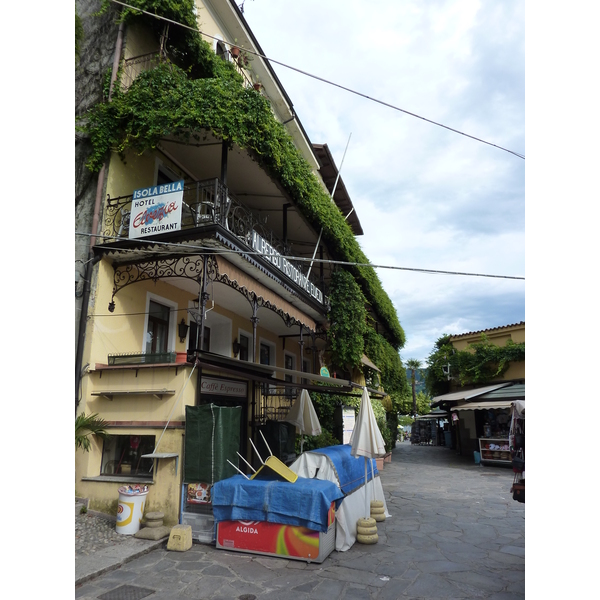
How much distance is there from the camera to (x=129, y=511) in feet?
23.9

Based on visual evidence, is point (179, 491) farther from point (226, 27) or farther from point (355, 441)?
point (226, 27)

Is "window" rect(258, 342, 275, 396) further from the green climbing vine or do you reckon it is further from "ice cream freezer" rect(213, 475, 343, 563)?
"ice cream freezer" rect(213, 475, 343, 563)

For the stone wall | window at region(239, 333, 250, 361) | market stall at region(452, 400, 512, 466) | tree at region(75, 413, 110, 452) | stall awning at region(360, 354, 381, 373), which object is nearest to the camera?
tree at region(75, 413, 110, 452)

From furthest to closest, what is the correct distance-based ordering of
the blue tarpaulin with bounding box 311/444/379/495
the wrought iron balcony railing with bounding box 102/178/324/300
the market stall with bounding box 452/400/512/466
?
the market stall with bounding box 452/400/512/466 < the wrought iron balcony railing with bounding box 102/178/324/300 < the blue tarpaulin with bounding box 311/444/379/495

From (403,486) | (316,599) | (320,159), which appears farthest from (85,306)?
(320,159)

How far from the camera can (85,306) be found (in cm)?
927

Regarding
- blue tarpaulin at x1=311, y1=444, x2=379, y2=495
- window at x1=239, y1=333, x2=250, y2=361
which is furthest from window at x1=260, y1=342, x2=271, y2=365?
blue tarpaulin at x1=311, y1=444, x2=379, y2=495

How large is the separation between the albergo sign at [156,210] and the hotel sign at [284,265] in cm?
202

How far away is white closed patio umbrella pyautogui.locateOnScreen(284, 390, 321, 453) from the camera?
1145 cm

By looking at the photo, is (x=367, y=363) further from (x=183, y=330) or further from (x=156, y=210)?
(x=156, y=210)

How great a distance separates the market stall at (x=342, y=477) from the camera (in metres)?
7.16

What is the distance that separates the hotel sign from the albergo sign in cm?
202

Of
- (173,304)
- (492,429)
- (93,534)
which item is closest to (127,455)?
(93,534)

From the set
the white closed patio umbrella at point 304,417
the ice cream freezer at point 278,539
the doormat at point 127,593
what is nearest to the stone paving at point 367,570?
the doormat at point 127,593
